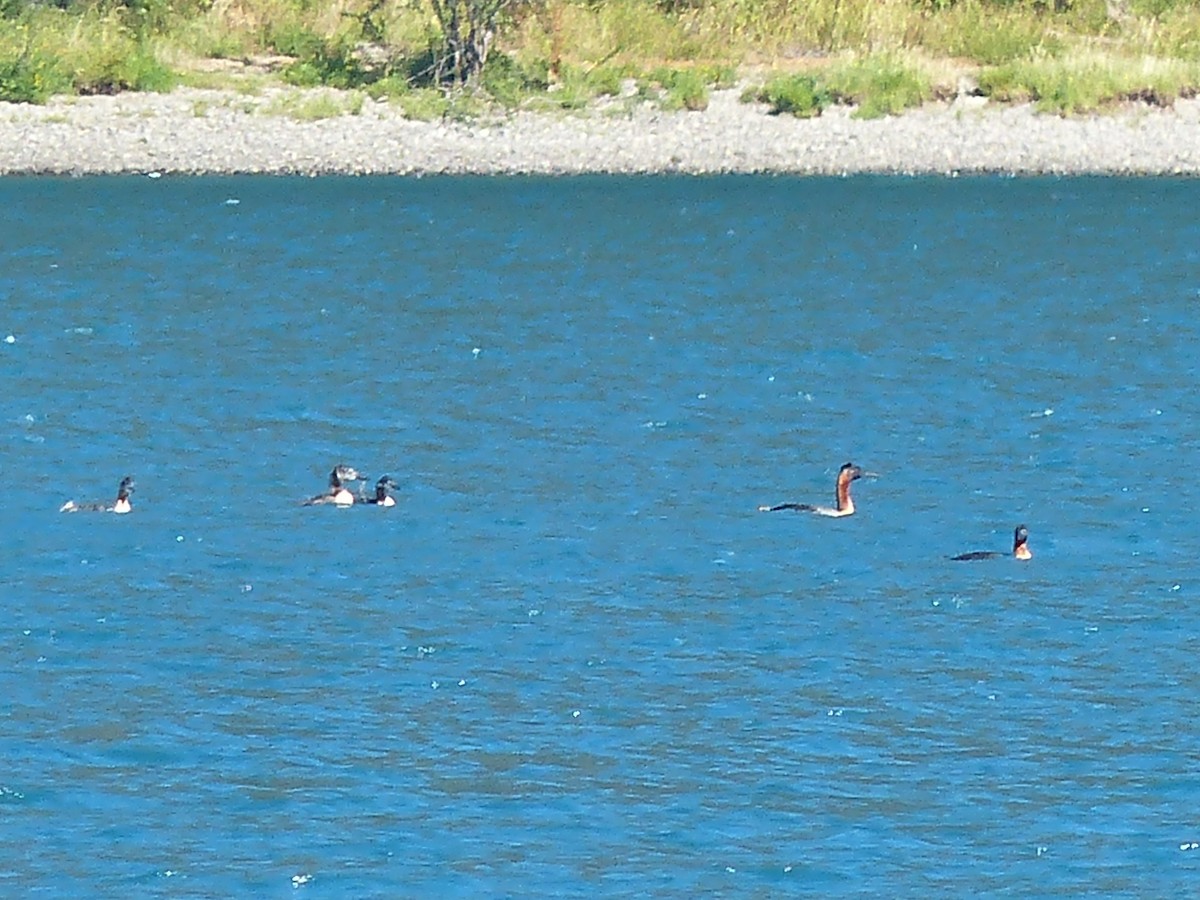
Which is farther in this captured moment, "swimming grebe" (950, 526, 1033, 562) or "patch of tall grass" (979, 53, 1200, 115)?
"patch of tall grass" (979, 53, 1200, 115)

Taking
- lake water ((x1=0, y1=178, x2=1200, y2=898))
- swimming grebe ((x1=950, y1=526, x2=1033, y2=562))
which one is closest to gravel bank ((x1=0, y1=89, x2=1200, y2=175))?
lake water ((x1=0, y1=178, x2=1200, y2=898))

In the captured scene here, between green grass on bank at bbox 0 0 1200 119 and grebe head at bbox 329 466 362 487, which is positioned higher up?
grebe head at bbox 329 466 362 487

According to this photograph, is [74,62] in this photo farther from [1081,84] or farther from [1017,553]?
[1017,553]

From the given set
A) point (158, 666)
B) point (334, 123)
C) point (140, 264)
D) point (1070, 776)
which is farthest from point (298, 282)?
point (1070, 776)

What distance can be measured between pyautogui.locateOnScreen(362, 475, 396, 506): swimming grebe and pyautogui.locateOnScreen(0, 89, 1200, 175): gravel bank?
73.8 feet

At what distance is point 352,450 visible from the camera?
2386cm

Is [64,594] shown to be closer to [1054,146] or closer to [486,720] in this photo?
[486,720]

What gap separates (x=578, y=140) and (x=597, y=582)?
85.7 ft

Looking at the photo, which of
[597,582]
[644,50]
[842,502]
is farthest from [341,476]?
[644,50]

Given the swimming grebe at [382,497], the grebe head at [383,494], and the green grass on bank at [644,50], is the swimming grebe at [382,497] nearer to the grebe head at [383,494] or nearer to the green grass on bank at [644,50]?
the grebe head at [383,494]

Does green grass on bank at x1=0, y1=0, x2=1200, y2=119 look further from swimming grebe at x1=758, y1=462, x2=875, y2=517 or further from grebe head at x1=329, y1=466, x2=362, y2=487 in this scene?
swimming grebe at x1=758, y1=462, x2=875, y2=517

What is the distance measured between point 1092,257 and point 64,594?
21.1 metres

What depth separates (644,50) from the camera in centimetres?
4772

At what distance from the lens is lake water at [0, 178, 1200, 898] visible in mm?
14109
